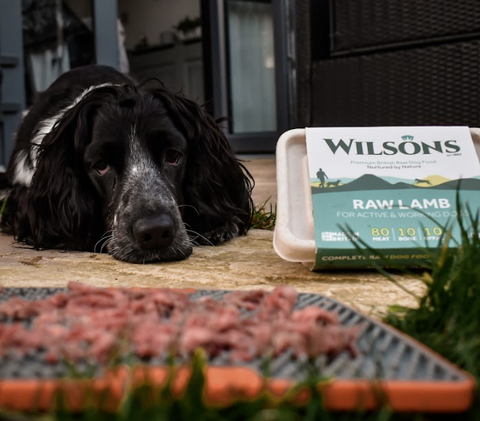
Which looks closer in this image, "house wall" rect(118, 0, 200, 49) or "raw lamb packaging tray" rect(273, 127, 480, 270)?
"raw lamb packaging tray" rect(273, 127, 480, 270)

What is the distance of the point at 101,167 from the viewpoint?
2.49 meters

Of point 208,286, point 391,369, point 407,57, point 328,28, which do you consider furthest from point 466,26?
point 391,369

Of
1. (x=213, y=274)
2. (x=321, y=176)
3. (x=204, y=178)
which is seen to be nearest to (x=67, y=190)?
(x=204, y=178)

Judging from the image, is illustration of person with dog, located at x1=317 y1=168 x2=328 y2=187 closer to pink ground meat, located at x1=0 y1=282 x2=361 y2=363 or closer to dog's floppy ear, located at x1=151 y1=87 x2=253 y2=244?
pink ground meat, located at x1=0 y1=282 x2=361 y2=363

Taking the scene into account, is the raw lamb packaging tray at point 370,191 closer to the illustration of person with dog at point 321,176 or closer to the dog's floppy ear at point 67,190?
the illustration of person with dog at point 321,176

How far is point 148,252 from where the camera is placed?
225cm

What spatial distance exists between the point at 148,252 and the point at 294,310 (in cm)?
106

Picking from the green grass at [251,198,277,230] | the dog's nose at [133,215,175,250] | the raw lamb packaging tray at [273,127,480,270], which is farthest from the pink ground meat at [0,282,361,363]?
the green grass at [251,198,277,230]

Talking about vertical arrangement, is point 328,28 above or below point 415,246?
above

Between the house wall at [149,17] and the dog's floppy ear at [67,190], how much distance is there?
714 centimetres

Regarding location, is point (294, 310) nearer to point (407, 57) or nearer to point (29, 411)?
point (29, 411)

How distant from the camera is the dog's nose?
7.25 ft

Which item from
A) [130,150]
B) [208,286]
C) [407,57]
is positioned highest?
[407,57]

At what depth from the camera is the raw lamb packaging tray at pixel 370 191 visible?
1.77 m
